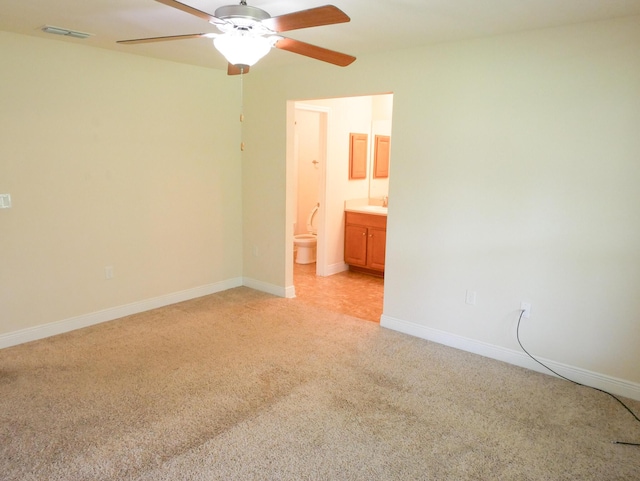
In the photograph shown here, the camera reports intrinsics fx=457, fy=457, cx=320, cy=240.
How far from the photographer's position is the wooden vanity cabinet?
18.4 ft

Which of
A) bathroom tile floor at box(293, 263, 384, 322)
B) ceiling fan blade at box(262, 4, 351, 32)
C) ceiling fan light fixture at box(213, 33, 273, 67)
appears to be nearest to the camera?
ceiling fan blade at box(262, 4, 351, 32)

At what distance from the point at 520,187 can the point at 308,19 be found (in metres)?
2.06

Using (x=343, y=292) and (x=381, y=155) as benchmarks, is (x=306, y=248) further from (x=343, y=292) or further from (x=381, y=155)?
(x=381, y=155)

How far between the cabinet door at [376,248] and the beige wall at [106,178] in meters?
1.74

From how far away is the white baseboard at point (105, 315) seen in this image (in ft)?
11.8

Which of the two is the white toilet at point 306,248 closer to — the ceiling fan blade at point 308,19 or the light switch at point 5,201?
the light switch at point 5,201

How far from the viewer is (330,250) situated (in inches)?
230

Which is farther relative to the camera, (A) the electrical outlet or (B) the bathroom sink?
(B) the bathroom sink

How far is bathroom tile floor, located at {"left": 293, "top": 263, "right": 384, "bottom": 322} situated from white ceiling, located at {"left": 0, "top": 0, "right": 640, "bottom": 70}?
7.92ft

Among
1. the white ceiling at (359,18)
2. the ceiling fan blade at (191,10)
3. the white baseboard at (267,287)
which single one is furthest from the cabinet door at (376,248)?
the ceiling fan blade at (191,10)

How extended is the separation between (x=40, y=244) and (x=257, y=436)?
244cm

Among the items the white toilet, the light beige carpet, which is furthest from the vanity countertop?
the light beige carpet

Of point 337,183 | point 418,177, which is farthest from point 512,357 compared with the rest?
point 337,183

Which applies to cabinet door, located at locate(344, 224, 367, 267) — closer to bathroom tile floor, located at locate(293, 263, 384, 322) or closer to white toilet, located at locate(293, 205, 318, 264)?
bathroom tile floor, located at locate(293, 263, 384, 322)
